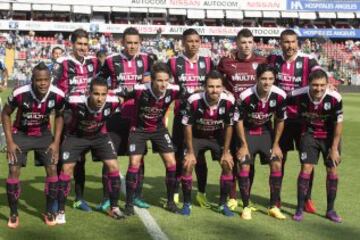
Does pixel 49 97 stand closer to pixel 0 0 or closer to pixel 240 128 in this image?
pixel 240 128

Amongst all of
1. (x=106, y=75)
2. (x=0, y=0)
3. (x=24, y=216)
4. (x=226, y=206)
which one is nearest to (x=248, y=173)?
(x=226, y=206)

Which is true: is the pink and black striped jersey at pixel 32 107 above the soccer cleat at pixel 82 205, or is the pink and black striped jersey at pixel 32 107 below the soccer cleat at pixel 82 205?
above

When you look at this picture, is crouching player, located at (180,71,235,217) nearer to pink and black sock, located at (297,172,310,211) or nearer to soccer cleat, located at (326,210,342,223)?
pink and black sock, located at (297,172,310,211)

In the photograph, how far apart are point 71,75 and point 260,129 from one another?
2.40 metres

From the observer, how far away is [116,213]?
6.25 meters

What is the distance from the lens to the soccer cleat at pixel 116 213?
20.4 feet

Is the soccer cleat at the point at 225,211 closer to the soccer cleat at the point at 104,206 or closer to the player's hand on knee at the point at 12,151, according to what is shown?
the soccer cleat at the point at 104,206

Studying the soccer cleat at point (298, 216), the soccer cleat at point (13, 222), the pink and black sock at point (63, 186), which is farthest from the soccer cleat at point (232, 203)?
the soccer cleat at point (13, 222)

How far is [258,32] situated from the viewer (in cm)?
4897

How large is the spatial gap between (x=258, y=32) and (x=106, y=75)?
43294 millimetres

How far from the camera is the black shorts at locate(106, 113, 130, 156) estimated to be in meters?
6.75

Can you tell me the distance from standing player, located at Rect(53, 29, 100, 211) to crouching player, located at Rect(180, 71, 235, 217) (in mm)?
1313

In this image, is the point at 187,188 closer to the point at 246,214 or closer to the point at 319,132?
the point at 246,214

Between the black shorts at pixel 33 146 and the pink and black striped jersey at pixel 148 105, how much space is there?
3.42ft
